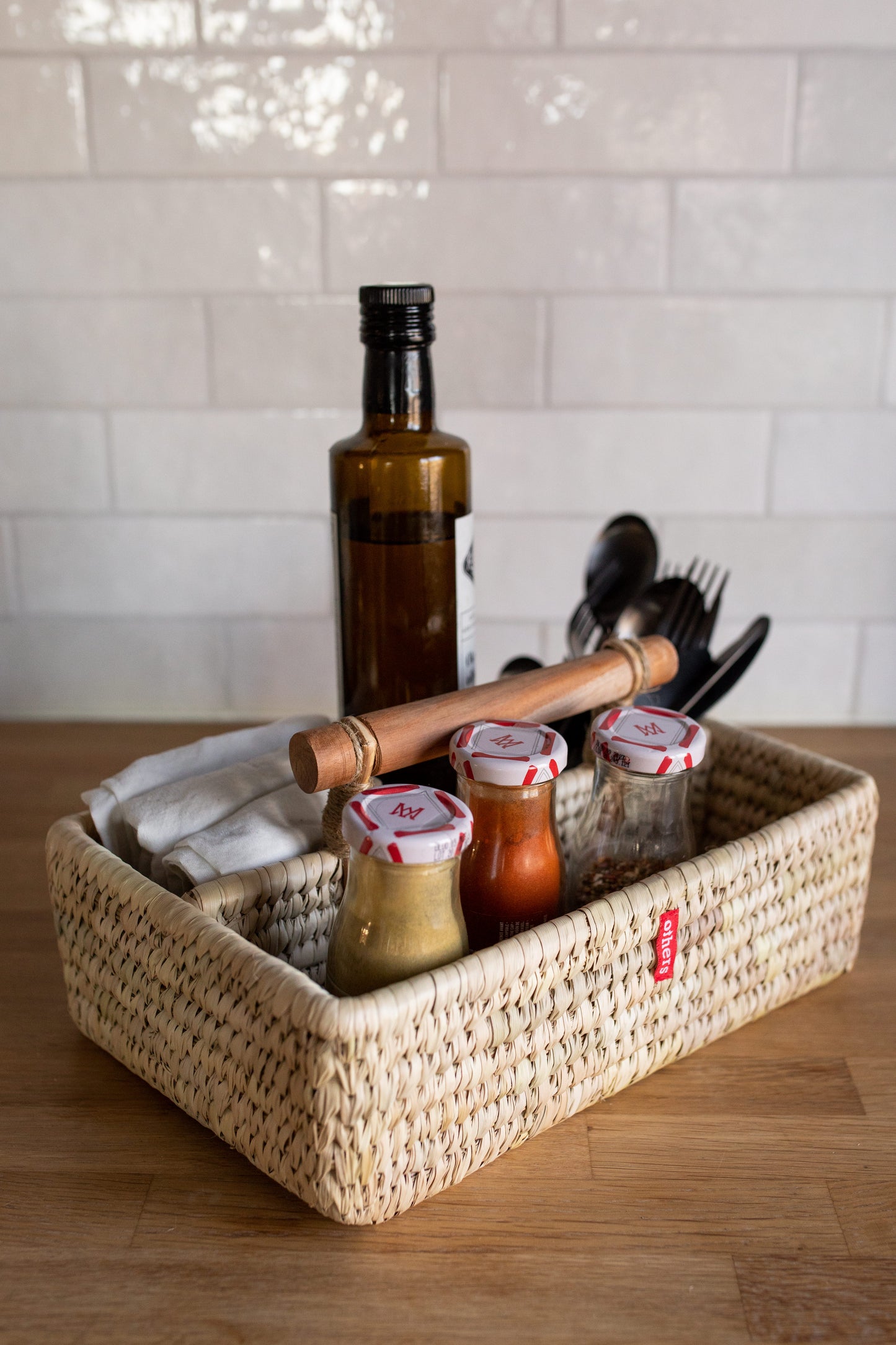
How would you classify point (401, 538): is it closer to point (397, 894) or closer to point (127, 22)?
point (397, 894)

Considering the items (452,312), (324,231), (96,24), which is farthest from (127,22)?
(452,312)

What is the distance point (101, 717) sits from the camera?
121cm

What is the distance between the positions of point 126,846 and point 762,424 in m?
0.73

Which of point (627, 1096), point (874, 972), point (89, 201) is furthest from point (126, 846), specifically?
point (89, 201)

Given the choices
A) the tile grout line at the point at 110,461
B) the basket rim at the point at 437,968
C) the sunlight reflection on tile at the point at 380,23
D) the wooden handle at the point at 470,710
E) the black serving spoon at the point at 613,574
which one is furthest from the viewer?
the tile grout line at the point at 110,461

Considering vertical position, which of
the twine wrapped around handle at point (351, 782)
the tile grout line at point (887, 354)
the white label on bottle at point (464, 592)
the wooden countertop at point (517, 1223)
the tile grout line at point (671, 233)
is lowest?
the wooden countertop at point (517, 1223)

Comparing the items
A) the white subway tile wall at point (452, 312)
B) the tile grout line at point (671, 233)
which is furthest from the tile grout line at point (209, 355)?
the tile grout line at point (671, 233)

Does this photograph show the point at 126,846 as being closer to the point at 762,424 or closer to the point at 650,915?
the point at 650,915

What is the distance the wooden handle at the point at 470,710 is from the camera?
Result: 598mm

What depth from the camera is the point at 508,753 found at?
1.95 ft

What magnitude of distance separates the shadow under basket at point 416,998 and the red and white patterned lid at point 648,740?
0.06 meters

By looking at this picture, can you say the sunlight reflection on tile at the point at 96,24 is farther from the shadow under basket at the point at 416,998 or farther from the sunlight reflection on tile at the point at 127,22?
the shadow under basket at the point at 416,998

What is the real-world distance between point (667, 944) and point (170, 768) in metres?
0.31

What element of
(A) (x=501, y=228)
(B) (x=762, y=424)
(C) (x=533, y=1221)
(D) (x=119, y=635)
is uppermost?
(A) (x=501, y=228)
